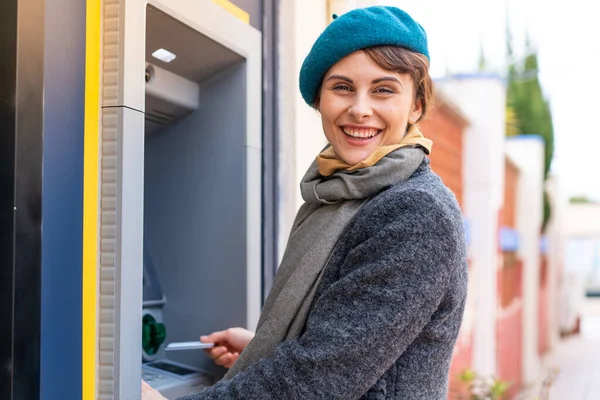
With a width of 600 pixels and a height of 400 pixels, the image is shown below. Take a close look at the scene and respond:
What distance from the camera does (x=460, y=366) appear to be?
7.19 m

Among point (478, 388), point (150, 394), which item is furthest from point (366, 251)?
point (478, 388)

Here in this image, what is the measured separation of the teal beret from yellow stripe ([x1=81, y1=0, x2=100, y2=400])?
1.42 feet

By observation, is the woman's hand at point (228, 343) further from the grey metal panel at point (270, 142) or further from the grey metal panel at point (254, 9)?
the grey metal panel at point (254, 9)

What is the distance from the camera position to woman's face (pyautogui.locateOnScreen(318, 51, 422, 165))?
1377mm

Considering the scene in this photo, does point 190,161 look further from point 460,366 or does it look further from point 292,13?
point 460,366

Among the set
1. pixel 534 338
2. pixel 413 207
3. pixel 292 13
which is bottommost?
pixel 534 338

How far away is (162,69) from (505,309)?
8952 mm

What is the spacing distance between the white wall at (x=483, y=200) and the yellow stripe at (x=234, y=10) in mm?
6406

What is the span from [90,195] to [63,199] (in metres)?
0.08

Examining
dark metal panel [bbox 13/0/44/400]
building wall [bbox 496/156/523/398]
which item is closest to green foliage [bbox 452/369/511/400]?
building wall [bbox 496/156/523/398]

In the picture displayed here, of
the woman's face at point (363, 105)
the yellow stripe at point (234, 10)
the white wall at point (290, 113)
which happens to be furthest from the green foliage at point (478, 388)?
the woman's face at point (363, 105)

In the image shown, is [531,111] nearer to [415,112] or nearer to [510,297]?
[510,297]

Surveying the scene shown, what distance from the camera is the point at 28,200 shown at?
1.30 m

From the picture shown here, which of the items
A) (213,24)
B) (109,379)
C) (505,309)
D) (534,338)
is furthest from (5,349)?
(534,338)
